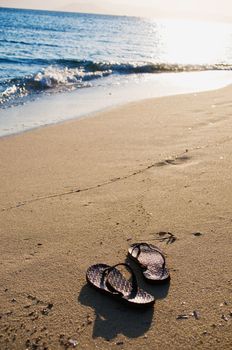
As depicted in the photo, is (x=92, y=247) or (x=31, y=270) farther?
(x=92, y=247)

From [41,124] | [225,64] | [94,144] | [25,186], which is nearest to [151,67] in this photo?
[225,64]

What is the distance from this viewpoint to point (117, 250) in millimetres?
2811

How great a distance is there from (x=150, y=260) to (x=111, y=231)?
477mm

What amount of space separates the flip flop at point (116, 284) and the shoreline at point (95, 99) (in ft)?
12.4

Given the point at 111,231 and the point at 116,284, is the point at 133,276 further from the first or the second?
the point at 111,231

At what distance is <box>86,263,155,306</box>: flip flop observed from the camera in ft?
7.48

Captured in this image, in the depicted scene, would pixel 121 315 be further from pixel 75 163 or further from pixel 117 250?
pixel 75 163

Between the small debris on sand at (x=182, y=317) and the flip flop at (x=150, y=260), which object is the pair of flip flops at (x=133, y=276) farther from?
the small debris on sand at (x=182, y=317)

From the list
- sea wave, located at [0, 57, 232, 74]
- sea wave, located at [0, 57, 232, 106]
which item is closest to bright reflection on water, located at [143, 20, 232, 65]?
sea wave, located at [0, 57, 232, 74]

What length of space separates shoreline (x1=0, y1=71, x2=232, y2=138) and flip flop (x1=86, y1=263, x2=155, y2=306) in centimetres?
378

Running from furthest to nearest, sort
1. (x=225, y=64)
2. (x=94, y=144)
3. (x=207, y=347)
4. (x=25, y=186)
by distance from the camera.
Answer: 1. (x=225, y=64)
2. (x=94, y=144)
3. (x=25, y=186)
4. (x=207, y=347)

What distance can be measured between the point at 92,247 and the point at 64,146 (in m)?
2.57

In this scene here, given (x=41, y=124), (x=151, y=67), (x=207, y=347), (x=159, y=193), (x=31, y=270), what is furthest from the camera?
(x=151, y=67)

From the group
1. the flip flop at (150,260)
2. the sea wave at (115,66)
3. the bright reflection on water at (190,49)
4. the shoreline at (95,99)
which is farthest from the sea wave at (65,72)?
the flip flop at (150,260)
